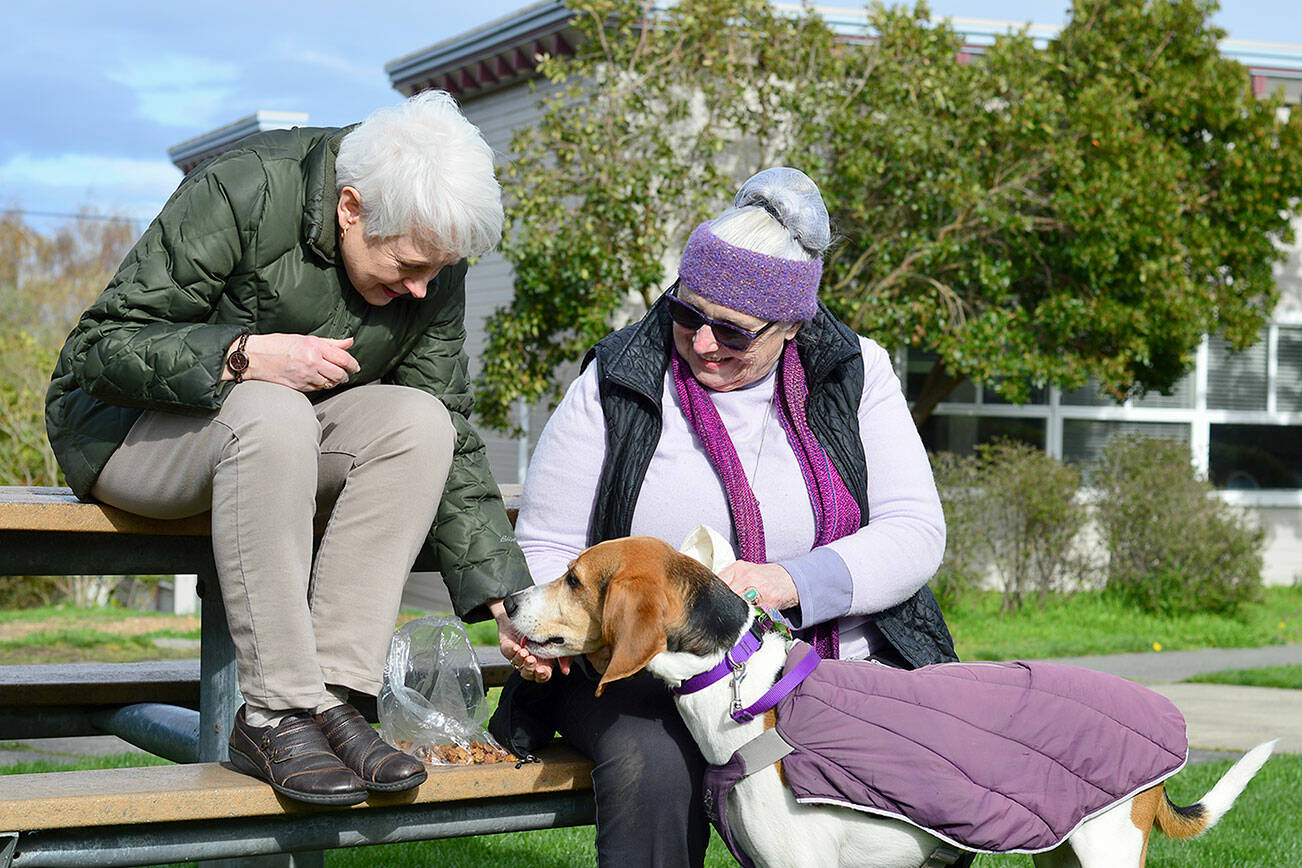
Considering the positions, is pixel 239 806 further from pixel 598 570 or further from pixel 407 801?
pixel 598 570

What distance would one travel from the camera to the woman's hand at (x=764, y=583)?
10.0 ft

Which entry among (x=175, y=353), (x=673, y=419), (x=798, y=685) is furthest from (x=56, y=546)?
(x=798, y=685)

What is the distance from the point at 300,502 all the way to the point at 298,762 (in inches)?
20.2

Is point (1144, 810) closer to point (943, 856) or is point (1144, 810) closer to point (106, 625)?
point (943, 856)

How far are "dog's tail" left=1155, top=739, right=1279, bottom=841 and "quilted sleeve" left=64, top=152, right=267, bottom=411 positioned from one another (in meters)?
2.29

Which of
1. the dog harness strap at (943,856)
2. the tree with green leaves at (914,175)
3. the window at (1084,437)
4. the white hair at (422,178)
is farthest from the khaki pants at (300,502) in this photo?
the window at (1084,437)

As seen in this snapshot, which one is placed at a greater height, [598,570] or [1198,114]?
[1198,114]

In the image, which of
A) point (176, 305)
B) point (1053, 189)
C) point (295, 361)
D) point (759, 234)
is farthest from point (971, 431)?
point (176, 305)

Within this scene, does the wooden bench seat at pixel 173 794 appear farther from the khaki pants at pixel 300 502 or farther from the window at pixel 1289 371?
the window at pixel 1289 371

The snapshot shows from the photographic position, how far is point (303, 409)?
2.75 m

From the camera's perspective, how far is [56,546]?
3.08 metres

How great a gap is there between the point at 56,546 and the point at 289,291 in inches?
32.3

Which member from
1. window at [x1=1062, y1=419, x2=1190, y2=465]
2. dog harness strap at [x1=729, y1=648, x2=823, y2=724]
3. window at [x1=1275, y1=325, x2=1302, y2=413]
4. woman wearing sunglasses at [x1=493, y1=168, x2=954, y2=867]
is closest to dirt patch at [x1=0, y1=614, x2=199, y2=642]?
woman wearing sunglasses at [x1=493, y1=168, x2=954, y2=867]

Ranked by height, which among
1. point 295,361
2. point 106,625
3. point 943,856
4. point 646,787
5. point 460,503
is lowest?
point 106,625
